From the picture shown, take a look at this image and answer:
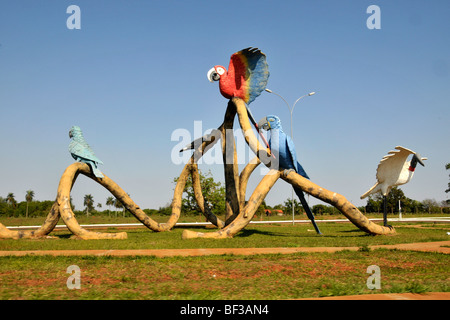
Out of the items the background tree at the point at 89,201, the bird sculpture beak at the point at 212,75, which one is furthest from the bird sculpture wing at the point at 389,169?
the background tree at the point at 89,201

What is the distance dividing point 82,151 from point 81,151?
0.13 feet

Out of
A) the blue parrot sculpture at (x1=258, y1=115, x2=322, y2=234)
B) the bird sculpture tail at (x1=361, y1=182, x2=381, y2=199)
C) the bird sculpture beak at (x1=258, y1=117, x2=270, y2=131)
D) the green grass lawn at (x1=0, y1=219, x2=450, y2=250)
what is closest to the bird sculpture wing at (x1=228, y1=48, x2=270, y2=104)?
the bird sculpture beak at (x1=258, y1=117, x2=270, y2=131)

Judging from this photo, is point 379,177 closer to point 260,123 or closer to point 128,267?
point 260,123

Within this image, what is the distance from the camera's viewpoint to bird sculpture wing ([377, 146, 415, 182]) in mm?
17352

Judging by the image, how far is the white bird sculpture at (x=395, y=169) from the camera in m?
17.6

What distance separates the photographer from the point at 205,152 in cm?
1848

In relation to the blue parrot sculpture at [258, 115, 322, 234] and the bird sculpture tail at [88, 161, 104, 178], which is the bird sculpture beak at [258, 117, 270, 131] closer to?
the blue parrot sculpture at [258, 115, 322, 234]

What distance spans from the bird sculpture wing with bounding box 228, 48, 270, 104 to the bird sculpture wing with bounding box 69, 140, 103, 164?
709cm

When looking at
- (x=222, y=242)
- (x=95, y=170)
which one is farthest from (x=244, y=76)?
(x=222, y=242)

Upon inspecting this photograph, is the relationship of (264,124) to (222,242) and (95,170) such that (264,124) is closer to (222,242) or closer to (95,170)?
(222,242)

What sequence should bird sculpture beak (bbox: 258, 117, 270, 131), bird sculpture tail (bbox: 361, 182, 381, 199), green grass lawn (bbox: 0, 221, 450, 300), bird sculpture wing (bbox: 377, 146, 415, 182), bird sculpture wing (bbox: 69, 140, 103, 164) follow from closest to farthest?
1. green grass lawn (bbox: 0, 221, 450, 300)
2. bird sculpture beak (bbox: 258, 117, 270, 131)
3. bird sculpture wing (bbox: 69, 140, 103, 164)
4. bird sculpture wing (bbox: 377, 146, 415, 182)
5. bird sculpture tail (bbox: 361, 182, 381, 199)
